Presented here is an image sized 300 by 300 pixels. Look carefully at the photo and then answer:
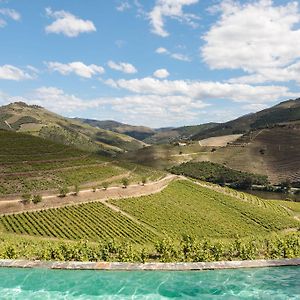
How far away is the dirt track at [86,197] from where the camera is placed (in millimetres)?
90125

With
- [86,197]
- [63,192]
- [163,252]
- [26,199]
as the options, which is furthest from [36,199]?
[163,252]

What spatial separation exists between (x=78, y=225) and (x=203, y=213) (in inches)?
1602

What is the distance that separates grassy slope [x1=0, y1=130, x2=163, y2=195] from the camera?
103 metres

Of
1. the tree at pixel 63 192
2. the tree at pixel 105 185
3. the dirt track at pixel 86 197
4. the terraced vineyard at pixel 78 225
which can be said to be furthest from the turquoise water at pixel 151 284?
the tree at pixel 105 185

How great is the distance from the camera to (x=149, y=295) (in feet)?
65.9

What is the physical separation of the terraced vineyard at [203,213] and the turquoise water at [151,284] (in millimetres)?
67959

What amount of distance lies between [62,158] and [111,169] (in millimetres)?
17425

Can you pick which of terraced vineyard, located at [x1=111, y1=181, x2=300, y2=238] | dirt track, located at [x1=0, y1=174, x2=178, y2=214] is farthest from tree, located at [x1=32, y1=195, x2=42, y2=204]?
terraced vineyard, located at [x1=111, y1=181, x2=300, y2=238]

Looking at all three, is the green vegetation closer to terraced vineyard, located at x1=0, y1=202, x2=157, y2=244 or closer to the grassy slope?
terraced vineyard, located at x1=0, y1=202, x2=157, y2=244

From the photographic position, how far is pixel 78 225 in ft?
283

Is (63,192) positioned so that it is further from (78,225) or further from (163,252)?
(163,252)

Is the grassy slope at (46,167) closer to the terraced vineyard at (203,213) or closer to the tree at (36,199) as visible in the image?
the tree at (36,199)

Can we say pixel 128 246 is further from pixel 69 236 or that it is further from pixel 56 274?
pixel 69 236

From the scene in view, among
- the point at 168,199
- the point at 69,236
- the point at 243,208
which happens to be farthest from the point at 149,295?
the point at 243,208
